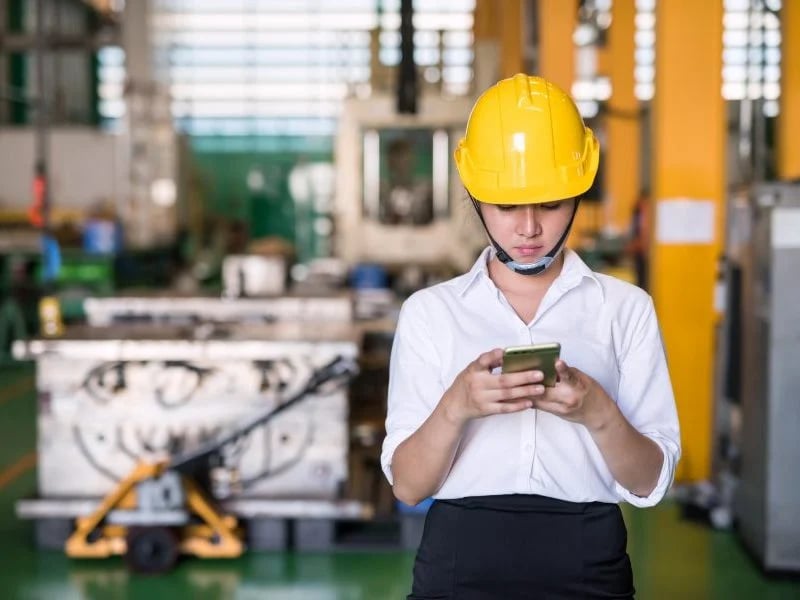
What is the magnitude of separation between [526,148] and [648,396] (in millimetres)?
436

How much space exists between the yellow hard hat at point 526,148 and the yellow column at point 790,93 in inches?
222

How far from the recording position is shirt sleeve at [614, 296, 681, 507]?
5.32 ft

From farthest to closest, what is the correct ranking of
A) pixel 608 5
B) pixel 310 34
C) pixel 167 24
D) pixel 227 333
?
1. pixel 310 34
2. pixel 167 24
3. pixel 608 5
4. pixel 227 333

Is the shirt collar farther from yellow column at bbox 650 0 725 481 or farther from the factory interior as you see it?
yellow column at bbox 650 0 725 481

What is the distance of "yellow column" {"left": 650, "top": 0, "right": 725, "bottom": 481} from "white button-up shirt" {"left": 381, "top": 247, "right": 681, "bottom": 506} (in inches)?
156

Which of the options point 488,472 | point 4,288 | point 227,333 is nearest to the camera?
point 488,472

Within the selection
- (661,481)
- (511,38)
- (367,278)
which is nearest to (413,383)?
(661,481)

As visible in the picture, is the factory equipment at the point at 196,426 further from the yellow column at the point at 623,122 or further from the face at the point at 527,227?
the yellow column at the point at 623,122

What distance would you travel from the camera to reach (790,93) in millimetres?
6945

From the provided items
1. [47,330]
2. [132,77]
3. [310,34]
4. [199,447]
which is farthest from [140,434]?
[310,34]

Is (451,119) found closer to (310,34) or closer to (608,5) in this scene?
(608,5)

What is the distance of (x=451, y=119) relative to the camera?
867 cm

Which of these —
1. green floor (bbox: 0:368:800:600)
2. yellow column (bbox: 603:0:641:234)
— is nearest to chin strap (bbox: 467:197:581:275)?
green floor (bbox: 0:368:800:600)

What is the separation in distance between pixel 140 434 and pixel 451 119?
16.2 ft
